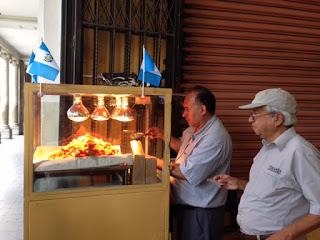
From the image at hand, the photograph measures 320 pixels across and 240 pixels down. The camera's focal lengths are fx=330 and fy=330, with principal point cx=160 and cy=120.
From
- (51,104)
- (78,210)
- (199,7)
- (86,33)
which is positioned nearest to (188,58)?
(199,7)

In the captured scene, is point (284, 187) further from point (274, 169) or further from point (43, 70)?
point (43, 70)

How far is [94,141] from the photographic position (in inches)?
79.0

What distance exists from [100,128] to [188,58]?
4.31ft

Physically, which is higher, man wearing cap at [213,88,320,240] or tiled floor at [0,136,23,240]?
man wearing cap at [213,88,320,240]

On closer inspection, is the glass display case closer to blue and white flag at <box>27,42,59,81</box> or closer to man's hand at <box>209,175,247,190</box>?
blue and white flag at <box>27,42,59,81</box>

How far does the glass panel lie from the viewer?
189cm

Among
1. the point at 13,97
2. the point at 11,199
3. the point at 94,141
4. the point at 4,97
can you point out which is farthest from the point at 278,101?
the point at 13,97

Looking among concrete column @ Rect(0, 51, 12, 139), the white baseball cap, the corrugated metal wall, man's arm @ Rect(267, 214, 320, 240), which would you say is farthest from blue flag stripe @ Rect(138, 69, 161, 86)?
concrete column @ Rect(0, 51, 12, 139)

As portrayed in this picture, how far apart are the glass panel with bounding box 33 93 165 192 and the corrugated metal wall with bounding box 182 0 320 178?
1.03 meters

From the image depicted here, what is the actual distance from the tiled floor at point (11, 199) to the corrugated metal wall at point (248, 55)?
2.84 meters

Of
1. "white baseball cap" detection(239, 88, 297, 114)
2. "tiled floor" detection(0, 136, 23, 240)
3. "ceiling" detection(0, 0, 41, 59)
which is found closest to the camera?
"white baseball cap" detection(239, 88, 297, 114)

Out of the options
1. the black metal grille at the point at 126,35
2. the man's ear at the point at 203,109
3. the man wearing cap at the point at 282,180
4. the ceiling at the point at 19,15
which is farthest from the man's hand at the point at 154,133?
the ceiling at the point at 19,15

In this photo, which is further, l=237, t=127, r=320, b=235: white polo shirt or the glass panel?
the glass panel

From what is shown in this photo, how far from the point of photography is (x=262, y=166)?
6.29 feet
